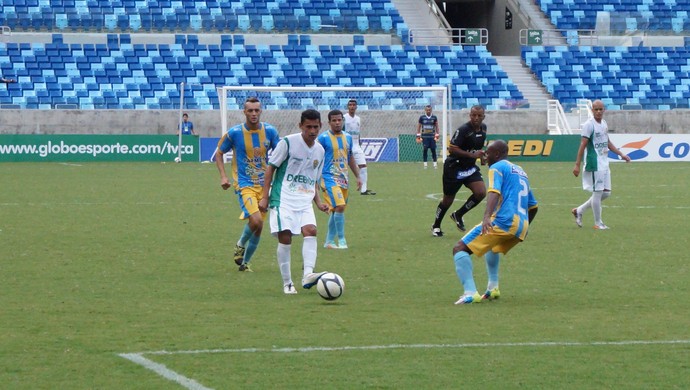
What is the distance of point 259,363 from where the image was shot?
8180 mm

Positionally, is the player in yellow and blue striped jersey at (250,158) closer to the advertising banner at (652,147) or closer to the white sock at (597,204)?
the white sock at (597,204)

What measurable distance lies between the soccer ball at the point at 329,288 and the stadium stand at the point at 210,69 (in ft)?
109

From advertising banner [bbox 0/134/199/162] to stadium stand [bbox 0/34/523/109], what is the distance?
10.1 feet

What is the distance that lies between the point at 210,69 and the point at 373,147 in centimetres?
808

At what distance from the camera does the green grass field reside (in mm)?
7902

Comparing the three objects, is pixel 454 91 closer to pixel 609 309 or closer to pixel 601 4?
pixel 601 4

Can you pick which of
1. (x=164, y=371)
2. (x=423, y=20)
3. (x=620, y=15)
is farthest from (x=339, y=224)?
(x=620, y=15)

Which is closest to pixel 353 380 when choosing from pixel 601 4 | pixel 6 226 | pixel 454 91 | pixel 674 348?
pixel 674 348

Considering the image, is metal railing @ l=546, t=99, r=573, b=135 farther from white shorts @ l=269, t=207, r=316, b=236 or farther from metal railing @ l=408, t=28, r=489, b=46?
white shorts @ l=269, t=207, r=316, b=236

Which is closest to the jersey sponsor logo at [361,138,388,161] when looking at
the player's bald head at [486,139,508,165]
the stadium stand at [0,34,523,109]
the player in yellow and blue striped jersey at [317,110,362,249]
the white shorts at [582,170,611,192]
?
the stadium stand at [0,34,523,109]

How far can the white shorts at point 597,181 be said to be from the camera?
1861cm

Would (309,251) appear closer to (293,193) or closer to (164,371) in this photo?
(293,193)

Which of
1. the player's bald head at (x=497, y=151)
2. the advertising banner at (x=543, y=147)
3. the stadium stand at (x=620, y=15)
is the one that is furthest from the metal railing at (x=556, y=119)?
the player's bald head at (x=497, y=151)

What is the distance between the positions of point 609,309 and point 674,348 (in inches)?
74.3
